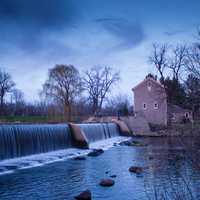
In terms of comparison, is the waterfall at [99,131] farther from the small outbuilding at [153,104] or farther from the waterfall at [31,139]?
the small outbuilding at [153,104]

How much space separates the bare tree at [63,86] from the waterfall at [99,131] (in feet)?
26.9

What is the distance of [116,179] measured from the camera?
14.1 meters

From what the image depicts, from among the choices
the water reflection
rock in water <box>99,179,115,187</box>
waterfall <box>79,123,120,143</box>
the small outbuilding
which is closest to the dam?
the water reflection

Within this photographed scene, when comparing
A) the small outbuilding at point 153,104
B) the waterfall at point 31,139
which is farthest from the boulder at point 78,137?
the small outbuilding at point 153,104

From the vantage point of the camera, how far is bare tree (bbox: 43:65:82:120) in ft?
157

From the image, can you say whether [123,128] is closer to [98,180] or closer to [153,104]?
[153,104]

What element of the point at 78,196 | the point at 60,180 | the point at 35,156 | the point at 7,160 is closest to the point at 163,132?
the point at 35,156

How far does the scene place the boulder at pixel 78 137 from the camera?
27.8m

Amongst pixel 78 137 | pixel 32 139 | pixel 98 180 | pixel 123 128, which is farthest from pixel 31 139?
pixel 123 128

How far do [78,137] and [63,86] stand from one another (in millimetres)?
20798

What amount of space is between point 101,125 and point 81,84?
44.0 ft

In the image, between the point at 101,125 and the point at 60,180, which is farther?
the point at 101,125

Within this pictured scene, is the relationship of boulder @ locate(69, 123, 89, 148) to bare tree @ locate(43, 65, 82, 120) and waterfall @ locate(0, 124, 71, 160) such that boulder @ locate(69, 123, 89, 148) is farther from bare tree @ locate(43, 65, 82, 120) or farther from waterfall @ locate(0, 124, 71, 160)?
bare tree @ locate(43, 65, 82, 120)

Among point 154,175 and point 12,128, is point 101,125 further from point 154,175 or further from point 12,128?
point 154,175
